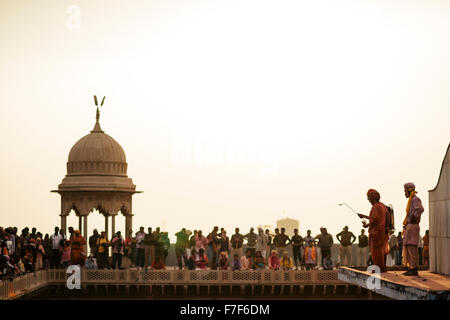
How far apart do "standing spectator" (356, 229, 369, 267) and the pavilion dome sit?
17.6m

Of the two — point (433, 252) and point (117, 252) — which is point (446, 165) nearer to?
point (433, 252)

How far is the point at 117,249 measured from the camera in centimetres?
4900

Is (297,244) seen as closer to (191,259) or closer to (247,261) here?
(247,261)

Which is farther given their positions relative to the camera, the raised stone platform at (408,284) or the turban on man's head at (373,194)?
the turban on man's head at (373,194)

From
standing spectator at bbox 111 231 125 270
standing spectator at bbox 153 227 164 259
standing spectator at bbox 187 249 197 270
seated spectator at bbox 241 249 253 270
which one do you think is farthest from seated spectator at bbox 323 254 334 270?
standing spectator at bbox 111 231 125 270

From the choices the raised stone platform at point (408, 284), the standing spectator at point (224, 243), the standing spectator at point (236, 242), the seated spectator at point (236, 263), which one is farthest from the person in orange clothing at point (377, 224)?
the seated spectator at point (236, 263)

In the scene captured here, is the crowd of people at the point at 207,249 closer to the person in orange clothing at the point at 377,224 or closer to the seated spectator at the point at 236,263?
the seated spectator at the point at 236,263

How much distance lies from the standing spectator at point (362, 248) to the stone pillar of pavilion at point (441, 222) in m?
17.3

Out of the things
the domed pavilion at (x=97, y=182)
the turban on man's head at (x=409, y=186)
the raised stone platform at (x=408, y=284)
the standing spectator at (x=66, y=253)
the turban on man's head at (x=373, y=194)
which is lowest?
the raised stone platform at (x=408, y=284)

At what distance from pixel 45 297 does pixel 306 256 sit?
444 inches

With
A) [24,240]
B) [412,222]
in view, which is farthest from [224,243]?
[412,222]

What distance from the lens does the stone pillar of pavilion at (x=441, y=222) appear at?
2853 cm

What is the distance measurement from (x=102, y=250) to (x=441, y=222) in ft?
74.9

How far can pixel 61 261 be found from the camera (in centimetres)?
4931
